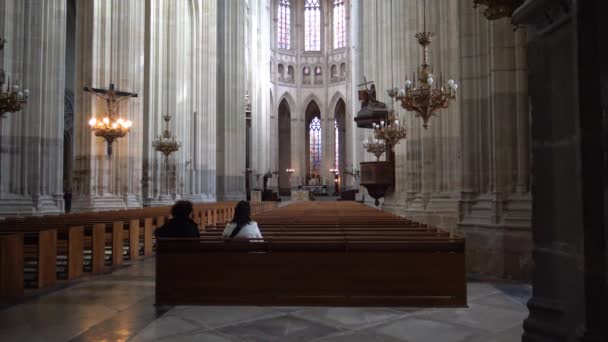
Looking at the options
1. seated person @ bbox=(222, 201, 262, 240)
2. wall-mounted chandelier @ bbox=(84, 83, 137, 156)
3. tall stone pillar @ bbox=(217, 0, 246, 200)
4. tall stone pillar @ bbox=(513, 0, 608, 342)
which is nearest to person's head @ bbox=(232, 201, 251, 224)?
seated person @ bbox=(222, 201, 262, 240)

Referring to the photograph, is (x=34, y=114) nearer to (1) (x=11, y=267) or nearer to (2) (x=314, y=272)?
(1) (x=11, y=267)

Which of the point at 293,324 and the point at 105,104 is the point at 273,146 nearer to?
the point at 105,104

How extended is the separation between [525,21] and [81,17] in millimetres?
16470

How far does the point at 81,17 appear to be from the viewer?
1662 cm

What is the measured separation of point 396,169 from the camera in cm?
1819

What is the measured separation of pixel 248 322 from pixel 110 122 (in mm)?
12982

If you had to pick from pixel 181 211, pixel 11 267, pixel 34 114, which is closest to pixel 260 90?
pixel 34 114

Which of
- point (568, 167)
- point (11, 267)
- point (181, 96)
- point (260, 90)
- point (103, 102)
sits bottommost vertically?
point (11, 267)

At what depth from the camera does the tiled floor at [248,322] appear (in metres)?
4.12

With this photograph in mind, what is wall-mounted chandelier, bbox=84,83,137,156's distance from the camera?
619 inches

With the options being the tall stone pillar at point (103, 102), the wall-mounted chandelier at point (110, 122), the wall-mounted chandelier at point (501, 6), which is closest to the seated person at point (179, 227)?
the wall-mounted chandelier at point (501, 6)

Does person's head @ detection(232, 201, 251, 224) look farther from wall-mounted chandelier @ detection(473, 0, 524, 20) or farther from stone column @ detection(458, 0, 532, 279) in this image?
stone column @ detection(458, 0, 532, 279)

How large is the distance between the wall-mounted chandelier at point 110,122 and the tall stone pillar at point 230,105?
1387 centimetres

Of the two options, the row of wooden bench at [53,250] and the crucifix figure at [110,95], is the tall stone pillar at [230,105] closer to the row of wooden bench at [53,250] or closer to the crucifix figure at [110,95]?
the crucifix figure at [110,95]
